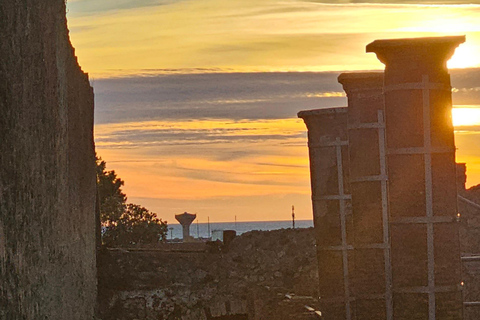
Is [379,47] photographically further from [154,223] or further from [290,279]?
[154,223]

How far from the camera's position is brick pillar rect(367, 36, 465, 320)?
1030 cm

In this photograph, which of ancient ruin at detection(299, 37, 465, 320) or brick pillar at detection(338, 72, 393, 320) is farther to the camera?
brick pillar at detection(338, 72, 393, 320)

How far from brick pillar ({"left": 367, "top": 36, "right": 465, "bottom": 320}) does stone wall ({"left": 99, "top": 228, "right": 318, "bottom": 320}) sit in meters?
4.32

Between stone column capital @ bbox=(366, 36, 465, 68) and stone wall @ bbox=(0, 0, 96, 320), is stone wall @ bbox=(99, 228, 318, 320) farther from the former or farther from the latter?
stone column capital @ bbox=(366, 36, 465, 68)

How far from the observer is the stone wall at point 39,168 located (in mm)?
8094

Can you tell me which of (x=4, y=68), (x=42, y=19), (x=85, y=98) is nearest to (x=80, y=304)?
(x=85, y=98)

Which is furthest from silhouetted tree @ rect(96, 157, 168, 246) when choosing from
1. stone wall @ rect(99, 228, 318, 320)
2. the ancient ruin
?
the ancient ruin

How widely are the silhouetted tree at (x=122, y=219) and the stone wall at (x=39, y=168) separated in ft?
60.0

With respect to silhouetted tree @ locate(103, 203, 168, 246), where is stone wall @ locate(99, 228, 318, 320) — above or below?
below

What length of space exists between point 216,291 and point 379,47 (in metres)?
9.54

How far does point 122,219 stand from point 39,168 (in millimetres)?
23291

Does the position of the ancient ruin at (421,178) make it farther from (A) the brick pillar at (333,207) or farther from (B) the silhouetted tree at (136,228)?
(B) the silhouetted tree at (136,228)

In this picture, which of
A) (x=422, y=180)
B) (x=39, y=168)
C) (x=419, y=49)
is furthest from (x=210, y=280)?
(x=39, y=168)

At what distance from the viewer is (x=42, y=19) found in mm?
9844
